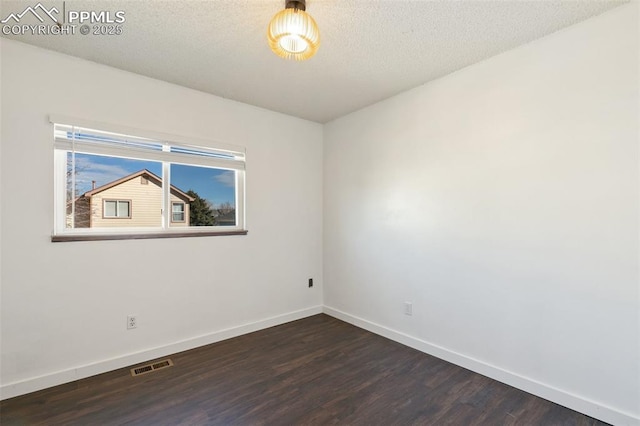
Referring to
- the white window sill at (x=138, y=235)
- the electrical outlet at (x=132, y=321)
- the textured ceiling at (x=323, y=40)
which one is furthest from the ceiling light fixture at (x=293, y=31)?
the electrical outlet at (x=132, y=321)

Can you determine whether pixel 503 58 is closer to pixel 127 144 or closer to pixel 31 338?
pixel 127 144

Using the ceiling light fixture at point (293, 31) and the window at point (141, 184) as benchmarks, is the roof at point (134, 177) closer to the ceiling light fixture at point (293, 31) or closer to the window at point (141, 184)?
the window at point (141, 184)

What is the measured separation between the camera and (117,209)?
252cm

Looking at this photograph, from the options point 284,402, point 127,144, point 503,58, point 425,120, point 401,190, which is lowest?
point 284,402

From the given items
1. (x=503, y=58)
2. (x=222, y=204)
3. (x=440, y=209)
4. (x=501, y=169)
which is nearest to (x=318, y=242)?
(x=222, y=204)

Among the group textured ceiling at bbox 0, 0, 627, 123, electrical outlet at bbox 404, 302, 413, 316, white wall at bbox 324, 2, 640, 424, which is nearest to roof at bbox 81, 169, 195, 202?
textured ceiling at bbox 0, 0, 627, 123

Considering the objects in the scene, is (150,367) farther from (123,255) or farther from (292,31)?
(292,31)

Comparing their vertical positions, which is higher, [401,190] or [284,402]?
[401,190]

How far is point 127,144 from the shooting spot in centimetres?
250

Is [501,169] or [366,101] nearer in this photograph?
[501,169]

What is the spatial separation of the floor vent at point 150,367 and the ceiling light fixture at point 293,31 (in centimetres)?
263

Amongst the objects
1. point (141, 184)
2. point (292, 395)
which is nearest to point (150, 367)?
point (292, 395)

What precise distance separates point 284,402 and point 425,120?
8.69 feet

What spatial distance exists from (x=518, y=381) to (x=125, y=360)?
10.3 ft
